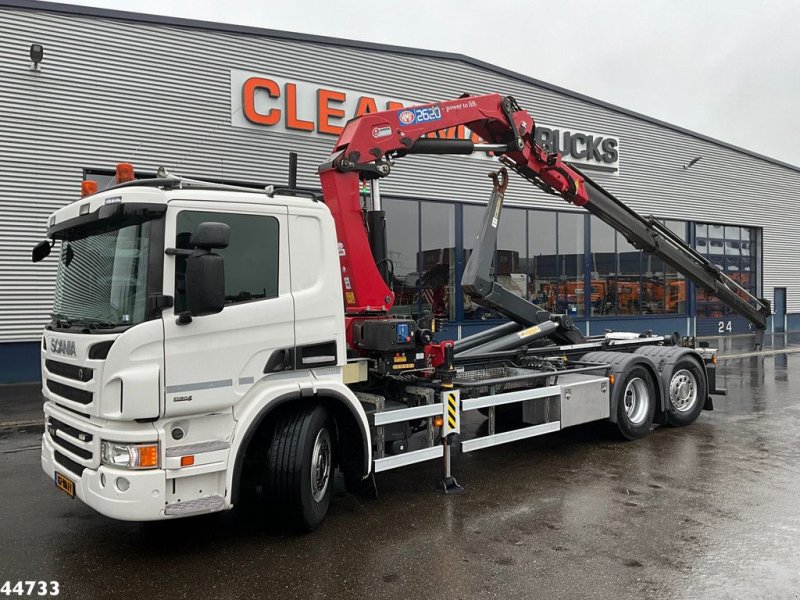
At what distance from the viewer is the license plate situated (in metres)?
4.66

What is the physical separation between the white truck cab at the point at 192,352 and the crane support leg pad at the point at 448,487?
1.20m

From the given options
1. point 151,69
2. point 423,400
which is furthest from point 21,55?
point 423,400

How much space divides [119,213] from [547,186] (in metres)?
6.47

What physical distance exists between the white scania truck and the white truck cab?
0.5 inches

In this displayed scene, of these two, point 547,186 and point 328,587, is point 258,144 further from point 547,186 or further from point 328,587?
point 328,587

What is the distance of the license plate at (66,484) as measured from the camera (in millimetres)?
4656

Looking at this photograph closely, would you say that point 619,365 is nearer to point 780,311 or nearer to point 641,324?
point 641,324

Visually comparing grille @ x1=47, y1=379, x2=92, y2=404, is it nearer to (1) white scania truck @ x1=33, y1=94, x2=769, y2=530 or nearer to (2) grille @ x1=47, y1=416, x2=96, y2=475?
(1) white scania truck @ x1=33, y1=94, x2=769, y2=530

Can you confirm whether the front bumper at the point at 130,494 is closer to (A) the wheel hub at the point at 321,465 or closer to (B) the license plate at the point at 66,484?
(B) the license plate at the point at 66,484

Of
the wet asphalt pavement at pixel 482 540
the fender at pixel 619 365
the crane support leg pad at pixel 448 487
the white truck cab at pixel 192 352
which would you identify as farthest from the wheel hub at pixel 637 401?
the white truck cab at pixel 192 352

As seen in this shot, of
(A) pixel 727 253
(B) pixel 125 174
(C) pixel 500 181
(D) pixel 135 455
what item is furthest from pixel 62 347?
(A) pixel 727 253

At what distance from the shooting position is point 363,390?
6.48m

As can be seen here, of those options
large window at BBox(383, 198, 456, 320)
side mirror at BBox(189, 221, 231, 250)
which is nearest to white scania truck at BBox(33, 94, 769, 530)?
side mirror at BBox(189, 221, 231, 250)

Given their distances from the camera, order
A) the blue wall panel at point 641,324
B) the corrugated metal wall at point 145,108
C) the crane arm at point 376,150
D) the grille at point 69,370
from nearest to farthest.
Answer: the grille at point 69,370, the crane arm at point 376,150, the corrugated metal wall at point 145,108, the blue wall panel at point 641,324
